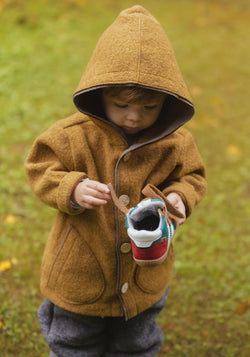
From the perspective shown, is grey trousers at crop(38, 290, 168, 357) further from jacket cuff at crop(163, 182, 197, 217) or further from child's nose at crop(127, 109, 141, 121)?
child's nose at crop(127, 109, 141, 121)

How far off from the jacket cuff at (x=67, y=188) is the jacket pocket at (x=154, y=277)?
16.8 inches

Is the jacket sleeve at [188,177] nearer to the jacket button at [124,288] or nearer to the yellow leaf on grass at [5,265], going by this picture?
the jacket button at [124,288]

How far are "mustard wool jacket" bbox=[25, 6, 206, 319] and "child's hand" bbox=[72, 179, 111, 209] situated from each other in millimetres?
40

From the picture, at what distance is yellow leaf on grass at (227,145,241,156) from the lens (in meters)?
4.11

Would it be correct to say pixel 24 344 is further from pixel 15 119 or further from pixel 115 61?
pixel 15 119

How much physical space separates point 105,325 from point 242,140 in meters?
2.70

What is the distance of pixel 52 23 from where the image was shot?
586cm

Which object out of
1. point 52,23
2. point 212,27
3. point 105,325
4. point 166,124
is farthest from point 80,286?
point 212,27

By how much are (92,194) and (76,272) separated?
41 centimetres

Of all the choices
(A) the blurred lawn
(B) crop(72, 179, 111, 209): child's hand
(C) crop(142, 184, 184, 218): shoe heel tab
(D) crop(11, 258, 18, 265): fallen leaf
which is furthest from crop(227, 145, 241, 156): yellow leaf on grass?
(B) crop(72, 179, 111, 209): child's hand

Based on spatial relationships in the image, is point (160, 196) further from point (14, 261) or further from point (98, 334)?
point (14, 261)

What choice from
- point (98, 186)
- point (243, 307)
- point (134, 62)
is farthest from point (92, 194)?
point (243, 307)

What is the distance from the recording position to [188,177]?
1.88 meters

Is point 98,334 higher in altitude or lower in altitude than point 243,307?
higher
